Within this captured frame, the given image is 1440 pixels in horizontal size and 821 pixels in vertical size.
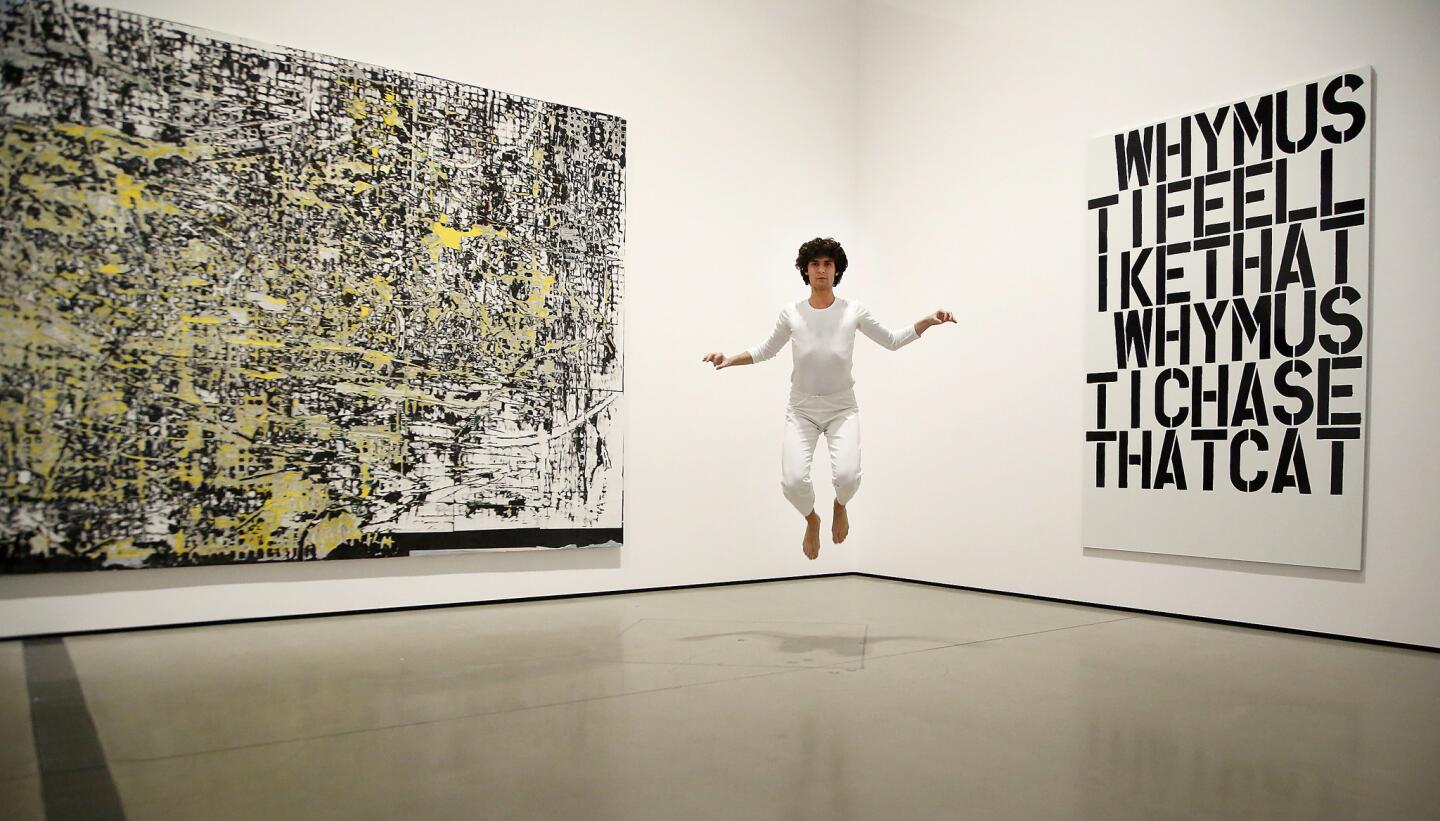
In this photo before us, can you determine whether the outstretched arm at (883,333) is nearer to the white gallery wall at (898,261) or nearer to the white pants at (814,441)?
the white pants at (814,441)

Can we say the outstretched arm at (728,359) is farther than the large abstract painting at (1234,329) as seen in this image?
Yes

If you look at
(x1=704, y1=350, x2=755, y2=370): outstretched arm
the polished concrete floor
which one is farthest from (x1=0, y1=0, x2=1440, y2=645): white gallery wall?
(x1=704, y1=350, x2=755, y2=370): outstretched arm

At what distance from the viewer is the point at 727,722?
2.88 meters

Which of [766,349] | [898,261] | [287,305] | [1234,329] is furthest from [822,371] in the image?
[287,305]

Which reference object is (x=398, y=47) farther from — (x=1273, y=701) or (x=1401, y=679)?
(x=1401, y=679)

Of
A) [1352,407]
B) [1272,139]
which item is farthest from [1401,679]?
[1272,139]

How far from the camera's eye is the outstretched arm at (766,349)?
15.4ft

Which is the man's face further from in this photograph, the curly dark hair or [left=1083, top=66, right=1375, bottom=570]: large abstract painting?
[left=1083, top=66, right=1375, bottom=570]: large abstract painting

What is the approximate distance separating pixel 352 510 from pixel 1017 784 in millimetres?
3722

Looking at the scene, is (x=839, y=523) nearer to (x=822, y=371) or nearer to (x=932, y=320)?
(x=822, y=371)

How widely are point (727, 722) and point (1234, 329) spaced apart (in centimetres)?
350

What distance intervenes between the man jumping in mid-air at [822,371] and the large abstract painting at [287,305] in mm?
1417

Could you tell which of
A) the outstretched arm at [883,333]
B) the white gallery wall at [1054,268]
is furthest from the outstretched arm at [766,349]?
the white gallery wall at [1054,268]

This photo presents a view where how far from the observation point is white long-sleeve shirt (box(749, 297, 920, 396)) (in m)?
4.61
